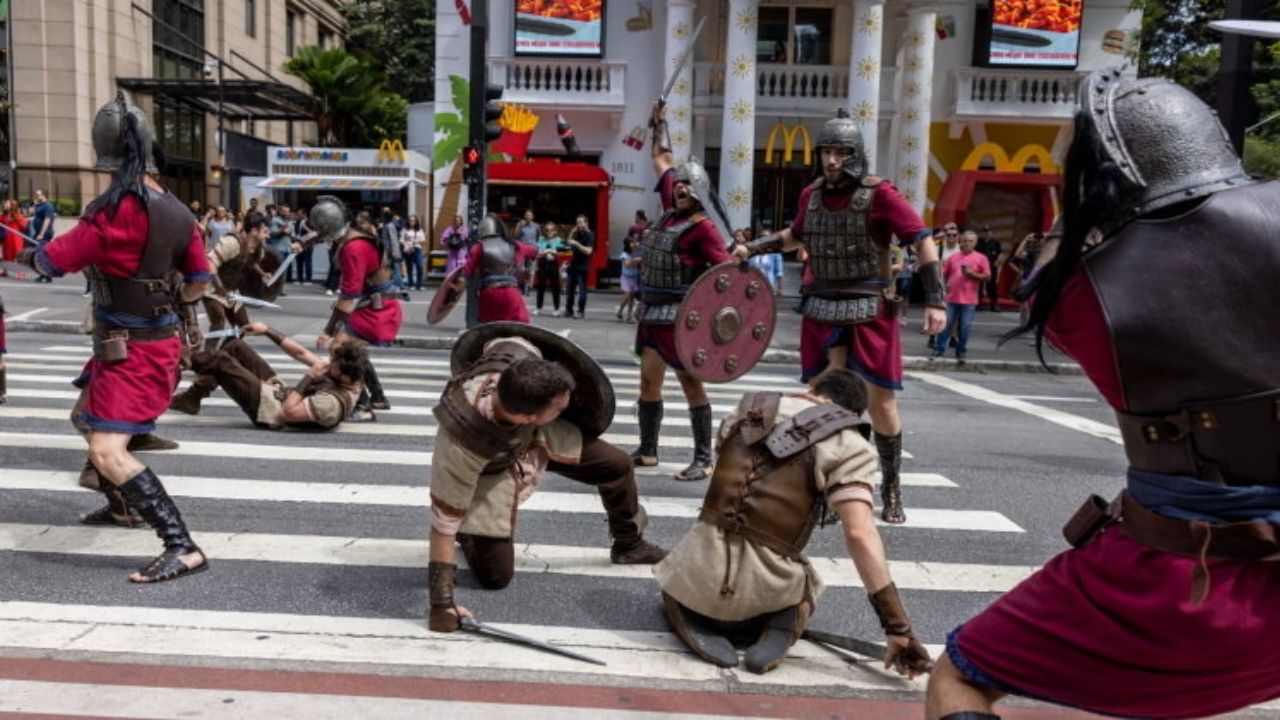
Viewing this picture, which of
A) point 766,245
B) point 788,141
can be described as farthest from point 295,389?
point 788,141

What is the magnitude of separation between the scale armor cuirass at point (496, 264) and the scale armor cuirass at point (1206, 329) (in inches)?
226

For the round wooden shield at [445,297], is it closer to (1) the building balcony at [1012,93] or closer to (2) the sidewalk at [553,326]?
(2) the sidewalk at [553,326]

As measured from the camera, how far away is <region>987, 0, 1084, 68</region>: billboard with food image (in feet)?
79.9

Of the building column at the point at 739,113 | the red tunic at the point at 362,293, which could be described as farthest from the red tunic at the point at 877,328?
the building column at the point at 739,113

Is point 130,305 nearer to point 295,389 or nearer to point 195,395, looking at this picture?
point 295,389

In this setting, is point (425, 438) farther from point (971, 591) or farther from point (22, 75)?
point (22, 75)

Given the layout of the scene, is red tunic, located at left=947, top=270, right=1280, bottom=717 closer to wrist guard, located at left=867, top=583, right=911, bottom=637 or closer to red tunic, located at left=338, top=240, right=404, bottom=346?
wrist guard, located at left=867, top=583, right=911, bottom=637

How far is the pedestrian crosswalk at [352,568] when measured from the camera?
3.76m

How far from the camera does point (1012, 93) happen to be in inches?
971

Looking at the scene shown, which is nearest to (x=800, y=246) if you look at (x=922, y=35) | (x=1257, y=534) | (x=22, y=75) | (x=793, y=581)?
(x=793, y=581)

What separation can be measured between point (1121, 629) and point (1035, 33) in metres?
25.4

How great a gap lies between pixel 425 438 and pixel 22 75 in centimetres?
2730

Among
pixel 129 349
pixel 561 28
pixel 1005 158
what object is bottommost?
pixel 129 349

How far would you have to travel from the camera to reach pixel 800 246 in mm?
5887
